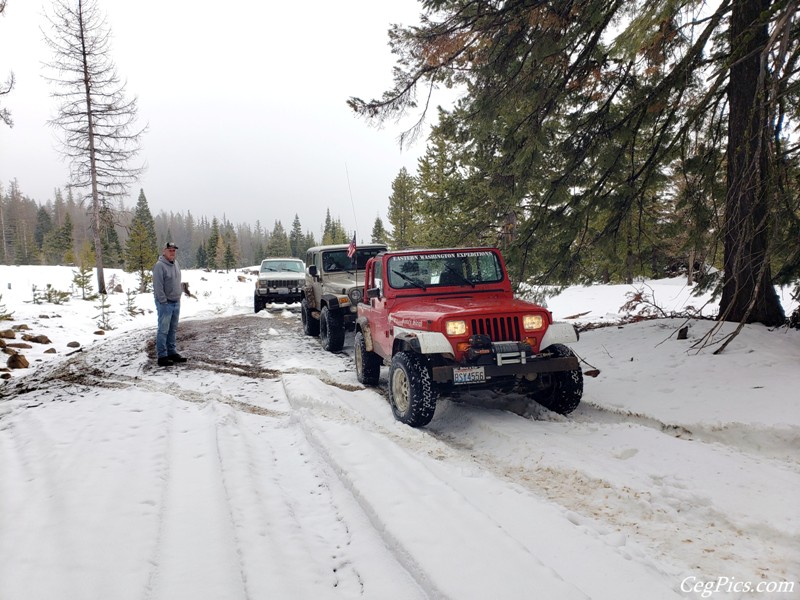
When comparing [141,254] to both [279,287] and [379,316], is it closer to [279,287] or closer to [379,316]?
[279,287]

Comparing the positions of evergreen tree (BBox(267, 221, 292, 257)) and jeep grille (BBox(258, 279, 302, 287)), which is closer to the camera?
jeep grille (BBox(258, 279, 302, 287))

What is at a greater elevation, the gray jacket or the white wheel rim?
the gray jacket

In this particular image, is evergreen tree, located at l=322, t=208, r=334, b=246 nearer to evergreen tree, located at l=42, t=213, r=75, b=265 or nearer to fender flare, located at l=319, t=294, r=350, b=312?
evergreen tree, located at l=42, t=213, r=75, b=265

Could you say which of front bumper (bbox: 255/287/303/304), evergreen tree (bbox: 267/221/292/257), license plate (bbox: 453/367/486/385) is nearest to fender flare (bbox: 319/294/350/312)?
license plate (bbox: 453/367/486/385)

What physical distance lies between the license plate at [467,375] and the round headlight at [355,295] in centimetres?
439

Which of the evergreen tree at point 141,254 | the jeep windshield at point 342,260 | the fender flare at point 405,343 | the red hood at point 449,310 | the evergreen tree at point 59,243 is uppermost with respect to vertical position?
the evergreen tree at point 59,243

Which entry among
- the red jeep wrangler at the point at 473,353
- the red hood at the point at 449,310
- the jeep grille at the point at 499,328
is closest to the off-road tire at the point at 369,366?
the red jeep wrangler at the point at 473,353

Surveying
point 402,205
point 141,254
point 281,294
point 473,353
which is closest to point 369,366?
point 473,353

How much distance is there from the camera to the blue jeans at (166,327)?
7426mm

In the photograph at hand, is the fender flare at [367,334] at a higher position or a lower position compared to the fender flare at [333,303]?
lower

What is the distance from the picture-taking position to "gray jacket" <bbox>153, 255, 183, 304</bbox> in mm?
7410

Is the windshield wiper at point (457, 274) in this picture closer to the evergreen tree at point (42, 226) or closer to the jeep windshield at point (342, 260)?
the jeep windshield at point (342, 260)

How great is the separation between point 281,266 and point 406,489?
14.0 metres

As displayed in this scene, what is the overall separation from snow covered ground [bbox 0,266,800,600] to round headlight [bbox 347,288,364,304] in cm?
288
